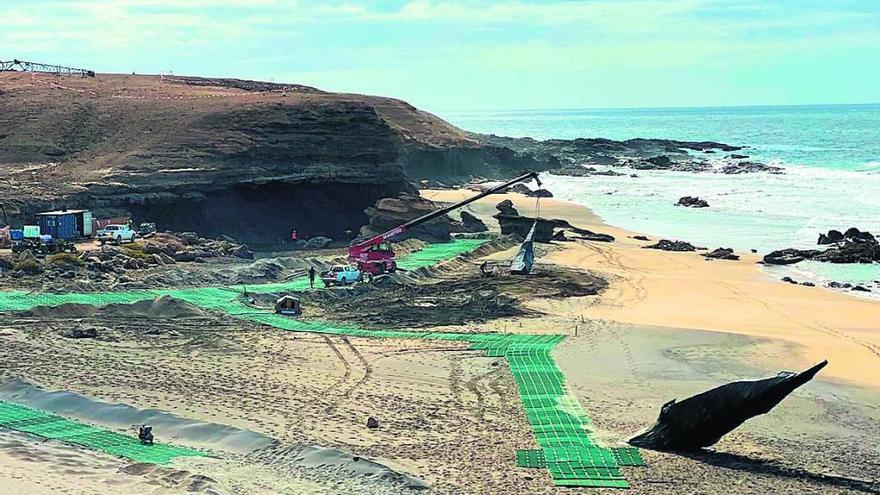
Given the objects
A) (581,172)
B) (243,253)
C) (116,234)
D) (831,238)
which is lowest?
(243,253)

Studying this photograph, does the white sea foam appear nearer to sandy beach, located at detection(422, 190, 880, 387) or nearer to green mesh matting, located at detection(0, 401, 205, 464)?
sandy beach, located at detection(422, 190, 880, 387)

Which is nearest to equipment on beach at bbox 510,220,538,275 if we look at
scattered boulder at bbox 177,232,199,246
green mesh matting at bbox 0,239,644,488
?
green mesh matting at bbox 0,239,644,488

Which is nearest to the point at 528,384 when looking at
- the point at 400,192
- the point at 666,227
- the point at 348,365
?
the point at 348,365

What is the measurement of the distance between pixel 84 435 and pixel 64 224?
22.0m

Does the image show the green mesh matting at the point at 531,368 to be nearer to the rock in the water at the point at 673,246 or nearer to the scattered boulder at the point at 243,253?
the scattered boulder at the point at 243,253

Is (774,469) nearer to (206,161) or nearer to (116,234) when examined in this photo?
(116,234)

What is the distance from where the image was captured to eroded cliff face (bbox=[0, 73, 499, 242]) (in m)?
40.8

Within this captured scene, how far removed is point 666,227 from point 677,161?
51776mm

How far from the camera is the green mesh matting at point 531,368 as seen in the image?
1480cm

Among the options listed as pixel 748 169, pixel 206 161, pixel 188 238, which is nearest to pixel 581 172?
pixel 748 169

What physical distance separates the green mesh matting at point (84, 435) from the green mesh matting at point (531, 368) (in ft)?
17.2

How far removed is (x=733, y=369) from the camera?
21.8m

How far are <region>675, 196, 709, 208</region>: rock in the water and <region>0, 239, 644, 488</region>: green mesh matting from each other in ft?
93.8

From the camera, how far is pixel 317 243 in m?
40.4
